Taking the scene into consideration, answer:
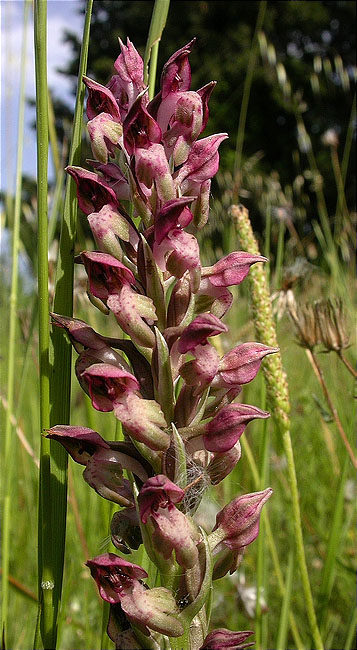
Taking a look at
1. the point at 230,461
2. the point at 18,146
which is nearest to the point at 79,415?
the point at 18,146

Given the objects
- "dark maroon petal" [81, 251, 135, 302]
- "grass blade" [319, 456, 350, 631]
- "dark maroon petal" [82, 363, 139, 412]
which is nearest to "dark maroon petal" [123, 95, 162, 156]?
"dark maroon petal" [81, 251, 135, 302]

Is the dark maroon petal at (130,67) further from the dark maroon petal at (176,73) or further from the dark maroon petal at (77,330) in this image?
the dark maroon petal at (77,330)

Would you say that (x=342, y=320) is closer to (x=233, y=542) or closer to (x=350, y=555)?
(x=233, y=542)

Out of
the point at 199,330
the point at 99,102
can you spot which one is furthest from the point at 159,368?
the point at 99,102

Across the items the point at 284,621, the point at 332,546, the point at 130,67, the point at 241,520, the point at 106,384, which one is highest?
the point at 130,67

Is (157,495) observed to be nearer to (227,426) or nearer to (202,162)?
(227,426)

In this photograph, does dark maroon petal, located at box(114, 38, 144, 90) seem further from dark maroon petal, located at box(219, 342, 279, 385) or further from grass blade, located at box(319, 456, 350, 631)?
grass blade, located at box(319, 456, 350, 631)
